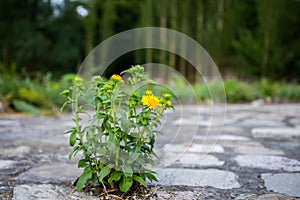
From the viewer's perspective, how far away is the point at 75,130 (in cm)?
105

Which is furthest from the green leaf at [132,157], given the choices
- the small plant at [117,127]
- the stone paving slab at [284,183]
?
the stone paving slab at [284,183]

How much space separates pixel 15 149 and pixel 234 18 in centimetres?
1013

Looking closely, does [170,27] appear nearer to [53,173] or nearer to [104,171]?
[53,173]

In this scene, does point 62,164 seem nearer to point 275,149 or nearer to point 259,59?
point 275,149

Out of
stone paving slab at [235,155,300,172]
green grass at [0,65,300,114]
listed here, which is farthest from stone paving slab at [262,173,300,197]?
green grass at [0,65,300,114]

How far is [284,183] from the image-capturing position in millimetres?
1264

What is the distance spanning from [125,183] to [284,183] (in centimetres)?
64

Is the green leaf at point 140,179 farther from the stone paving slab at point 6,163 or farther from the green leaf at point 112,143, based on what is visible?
the stone paving slab at point 6,163

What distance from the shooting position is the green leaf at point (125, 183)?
1.03 m

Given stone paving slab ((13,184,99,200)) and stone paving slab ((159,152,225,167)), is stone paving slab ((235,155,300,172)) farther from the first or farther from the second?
stone paving slab ((13,184,99,200))

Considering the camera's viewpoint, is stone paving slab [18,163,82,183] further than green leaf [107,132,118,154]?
Yes

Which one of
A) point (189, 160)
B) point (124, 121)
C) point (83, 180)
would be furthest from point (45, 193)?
point (189, 160)

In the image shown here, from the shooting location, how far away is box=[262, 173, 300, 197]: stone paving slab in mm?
1174

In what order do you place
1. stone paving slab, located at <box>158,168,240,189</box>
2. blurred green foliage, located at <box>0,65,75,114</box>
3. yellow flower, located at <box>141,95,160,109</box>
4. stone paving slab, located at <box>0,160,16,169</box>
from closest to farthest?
yellow flower, located at <box>141,95,160,109</box> → stone paving slab, located at <box>158,168,240,189</box> → stone paving slab, located at <box>0,160,16,169</box> → blurred green foliage, located at <box>0,65,75,114</box>
